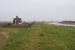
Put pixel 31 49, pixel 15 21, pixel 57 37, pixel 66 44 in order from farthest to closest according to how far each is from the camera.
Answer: pixel 15 21
pixel 57 37
pixel 66 44
pixel 31 49

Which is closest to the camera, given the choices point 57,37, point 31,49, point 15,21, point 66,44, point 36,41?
point 31,49

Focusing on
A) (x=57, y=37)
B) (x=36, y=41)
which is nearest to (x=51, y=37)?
(x=57, y=37)

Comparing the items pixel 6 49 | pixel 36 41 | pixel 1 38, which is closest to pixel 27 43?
pixel 36 41

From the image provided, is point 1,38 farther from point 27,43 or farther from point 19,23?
point 19,23

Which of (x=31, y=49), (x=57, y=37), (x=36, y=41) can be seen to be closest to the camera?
(x=31, y=49)

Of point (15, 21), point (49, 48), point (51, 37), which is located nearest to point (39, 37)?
point (51, 37)

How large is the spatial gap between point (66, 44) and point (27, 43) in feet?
7.03

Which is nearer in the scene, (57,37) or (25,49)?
(25,49)

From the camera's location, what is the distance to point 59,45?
13.6m

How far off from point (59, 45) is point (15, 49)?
230cm

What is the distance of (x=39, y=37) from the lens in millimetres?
16016

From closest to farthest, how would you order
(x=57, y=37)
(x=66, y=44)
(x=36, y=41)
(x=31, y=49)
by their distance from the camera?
1. (x=31, y=49)
2. (x=66, y=44)
3. (x=36, y=41)
4. (x=57, y=37)

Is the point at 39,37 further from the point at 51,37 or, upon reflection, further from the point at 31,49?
the point at 31,49

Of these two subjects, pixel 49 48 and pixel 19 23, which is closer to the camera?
pixel 49 48
